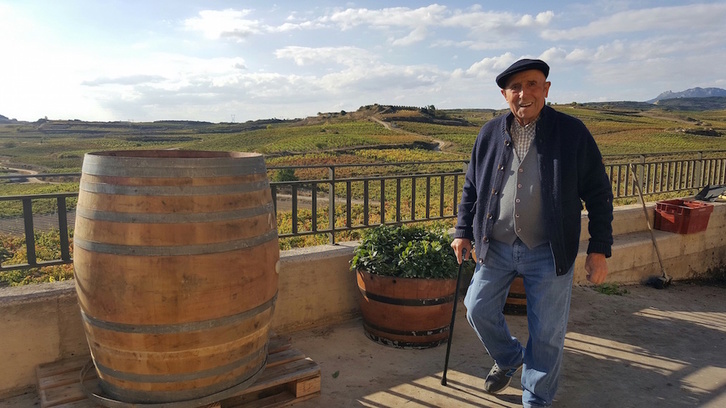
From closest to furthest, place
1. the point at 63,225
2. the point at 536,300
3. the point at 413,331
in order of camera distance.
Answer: the point at 536,300 → the point at 63,225 → the point at 413,331

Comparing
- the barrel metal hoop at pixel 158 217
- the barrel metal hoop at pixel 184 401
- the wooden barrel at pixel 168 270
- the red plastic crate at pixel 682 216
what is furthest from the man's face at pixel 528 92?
the red plastic crate at pixel 682 216

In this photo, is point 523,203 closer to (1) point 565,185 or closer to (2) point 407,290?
(1) point 565,185

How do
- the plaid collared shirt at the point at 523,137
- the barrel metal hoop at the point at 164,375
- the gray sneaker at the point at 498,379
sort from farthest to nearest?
the gray sneaker at the point at 498,379, the plaid collared shirt at the point at 523,137, the barrel metal hoop at the point at 164,375

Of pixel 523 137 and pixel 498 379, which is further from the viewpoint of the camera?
pixel 498 379

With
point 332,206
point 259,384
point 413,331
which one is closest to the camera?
point 259,384

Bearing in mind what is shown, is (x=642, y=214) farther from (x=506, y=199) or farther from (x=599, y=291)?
(x=506, y=199)

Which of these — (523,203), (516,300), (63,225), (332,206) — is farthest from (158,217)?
(516,300)

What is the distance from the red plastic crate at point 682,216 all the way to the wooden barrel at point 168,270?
241 inches

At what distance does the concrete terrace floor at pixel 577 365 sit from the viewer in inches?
123

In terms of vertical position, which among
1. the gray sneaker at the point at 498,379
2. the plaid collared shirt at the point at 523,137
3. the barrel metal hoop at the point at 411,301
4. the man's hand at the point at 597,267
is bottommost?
the gray sneaker at the point at 498,379

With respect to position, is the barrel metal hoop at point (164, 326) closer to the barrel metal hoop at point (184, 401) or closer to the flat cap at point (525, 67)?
the barrel metal hoop at point (184, 401)

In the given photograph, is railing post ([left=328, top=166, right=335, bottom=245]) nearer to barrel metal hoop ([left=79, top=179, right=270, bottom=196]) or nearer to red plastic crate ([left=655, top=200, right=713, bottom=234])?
barrel metal hoop ([left=79, top=179, right=270, bottom=196])

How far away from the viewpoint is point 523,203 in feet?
8.50

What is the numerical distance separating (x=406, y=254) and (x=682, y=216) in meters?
4.72
